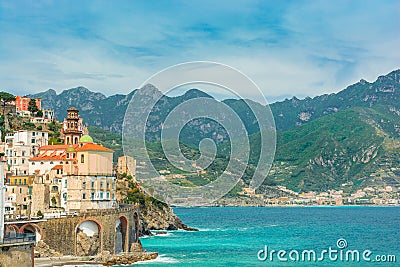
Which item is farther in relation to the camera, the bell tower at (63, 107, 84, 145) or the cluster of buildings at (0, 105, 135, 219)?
the bell tower at (63, 107, 84, 145)

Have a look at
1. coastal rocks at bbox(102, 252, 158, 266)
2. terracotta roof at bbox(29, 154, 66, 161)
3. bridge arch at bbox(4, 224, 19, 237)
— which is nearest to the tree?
terracotta roof at bbox(29, 154, 66, 161)

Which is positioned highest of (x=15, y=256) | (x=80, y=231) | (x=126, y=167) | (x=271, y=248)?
(x=126, y=167)

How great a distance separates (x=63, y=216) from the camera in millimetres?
55312

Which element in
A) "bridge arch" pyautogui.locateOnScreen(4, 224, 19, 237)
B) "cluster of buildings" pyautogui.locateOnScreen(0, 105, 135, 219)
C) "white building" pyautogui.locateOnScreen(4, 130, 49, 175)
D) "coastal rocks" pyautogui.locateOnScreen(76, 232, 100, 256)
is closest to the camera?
"bridge arch" pyautogui.locateOnScreen(4, 224, 19, 237)

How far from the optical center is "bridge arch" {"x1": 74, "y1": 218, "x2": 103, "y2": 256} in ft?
178

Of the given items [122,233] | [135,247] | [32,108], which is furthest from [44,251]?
[32,108]

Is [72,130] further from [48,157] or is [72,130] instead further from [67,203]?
[67,203]

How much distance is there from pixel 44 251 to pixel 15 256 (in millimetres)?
11962

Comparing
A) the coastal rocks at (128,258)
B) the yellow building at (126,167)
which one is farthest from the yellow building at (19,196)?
the yellow building at (126,167)

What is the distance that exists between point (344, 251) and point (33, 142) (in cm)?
4227

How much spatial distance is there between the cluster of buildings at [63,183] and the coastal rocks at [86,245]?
3384 millimetres

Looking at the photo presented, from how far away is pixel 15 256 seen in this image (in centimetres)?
4028

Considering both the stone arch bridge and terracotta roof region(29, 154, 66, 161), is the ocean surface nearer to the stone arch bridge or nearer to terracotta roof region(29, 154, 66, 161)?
the stone arch bridge

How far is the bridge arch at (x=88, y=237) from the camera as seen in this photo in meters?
54.1
